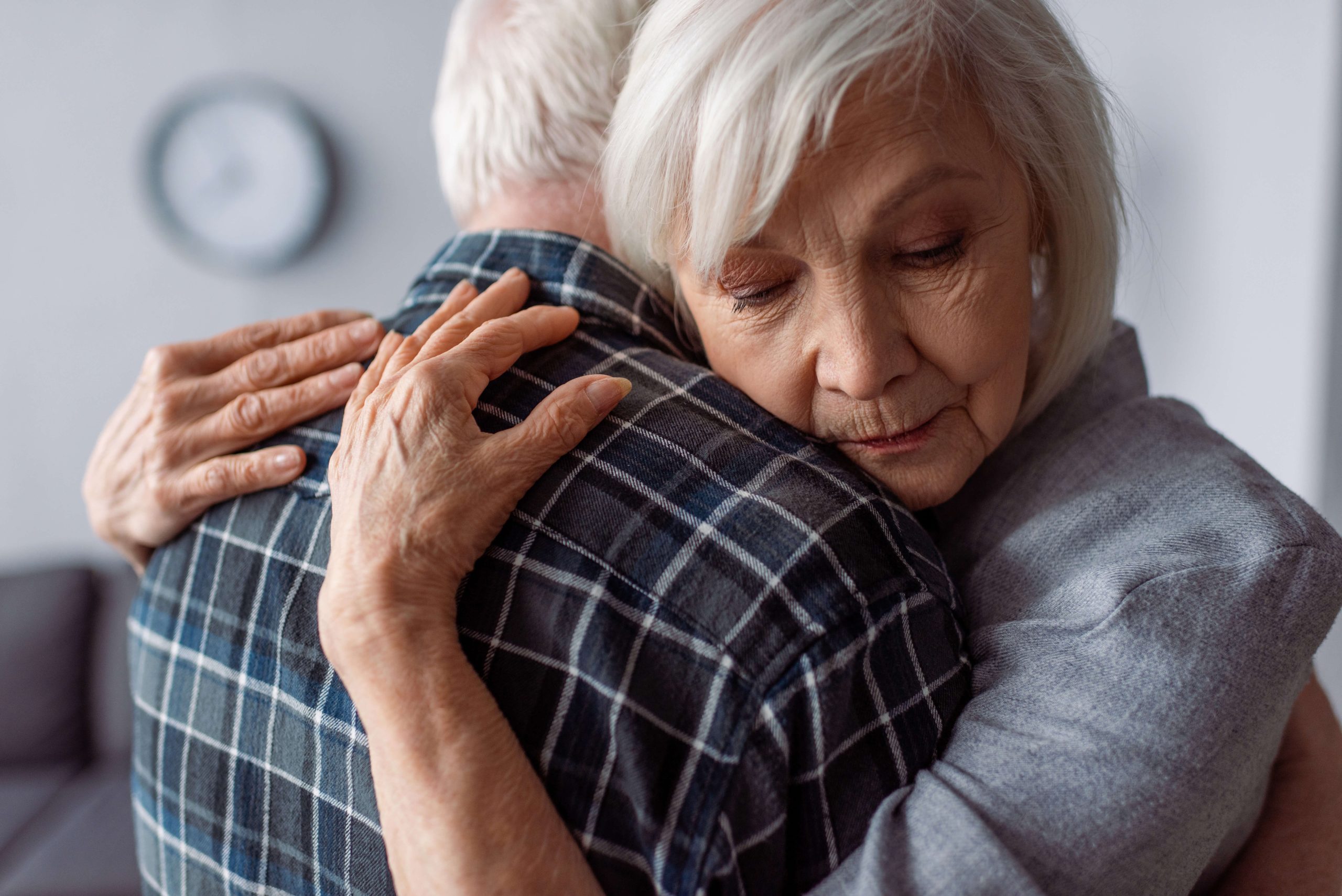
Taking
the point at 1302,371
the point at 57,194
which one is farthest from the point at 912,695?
the point at 57,194

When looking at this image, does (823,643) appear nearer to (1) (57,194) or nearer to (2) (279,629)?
(2) (279,629)

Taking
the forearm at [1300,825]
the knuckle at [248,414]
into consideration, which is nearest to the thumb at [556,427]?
the knuckle at [248,414]

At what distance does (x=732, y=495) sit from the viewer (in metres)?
→ 0.74

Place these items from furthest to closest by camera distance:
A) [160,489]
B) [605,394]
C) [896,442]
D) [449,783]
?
[160,489] < [896,442] < [605,394] < [449,783]

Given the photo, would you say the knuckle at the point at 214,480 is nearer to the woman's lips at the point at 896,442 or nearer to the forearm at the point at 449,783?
the forearm at the point at 449,783

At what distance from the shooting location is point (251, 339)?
1.10 meters

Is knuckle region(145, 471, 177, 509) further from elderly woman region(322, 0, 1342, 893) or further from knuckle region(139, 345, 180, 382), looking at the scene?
elderly woman region(322, 0, 1342, 893)

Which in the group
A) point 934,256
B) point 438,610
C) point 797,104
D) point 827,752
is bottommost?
point 827,752

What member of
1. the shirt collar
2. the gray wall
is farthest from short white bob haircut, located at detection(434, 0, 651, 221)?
the gray wall

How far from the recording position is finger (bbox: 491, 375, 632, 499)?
755 millimetres

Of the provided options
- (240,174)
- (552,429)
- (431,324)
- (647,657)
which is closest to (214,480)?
(431,324)

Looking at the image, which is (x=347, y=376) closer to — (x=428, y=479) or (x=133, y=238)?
(x=428, y=479)

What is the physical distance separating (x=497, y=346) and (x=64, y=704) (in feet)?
10.4

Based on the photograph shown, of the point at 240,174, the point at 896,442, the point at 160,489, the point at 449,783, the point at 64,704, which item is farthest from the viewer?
the point at 240,174
